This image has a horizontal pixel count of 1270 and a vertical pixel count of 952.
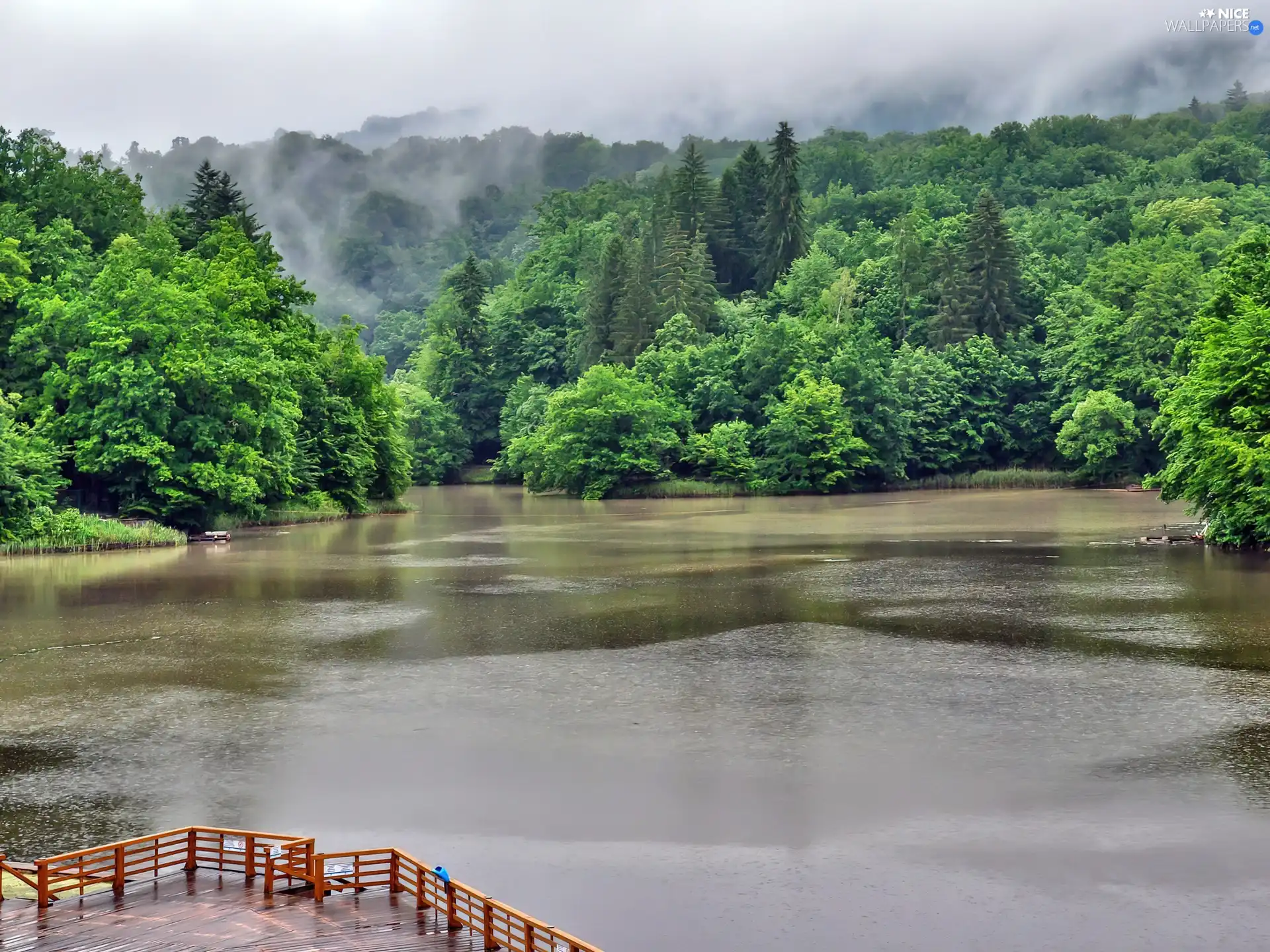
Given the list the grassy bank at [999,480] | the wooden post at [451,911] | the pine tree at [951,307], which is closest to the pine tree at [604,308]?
the pine tree at [951,307]

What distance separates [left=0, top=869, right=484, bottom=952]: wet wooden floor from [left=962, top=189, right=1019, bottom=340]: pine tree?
101 metres

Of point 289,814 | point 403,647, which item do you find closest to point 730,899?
point 289,814

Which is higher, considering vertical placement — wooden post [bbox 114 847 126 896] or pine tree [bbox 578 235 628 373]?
pine tree [bbox 578 235 628 373]

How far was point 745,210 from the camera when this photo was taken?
134 metres

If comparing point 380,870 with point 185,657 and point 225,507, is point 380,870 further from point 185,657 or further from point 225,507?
point 225,507

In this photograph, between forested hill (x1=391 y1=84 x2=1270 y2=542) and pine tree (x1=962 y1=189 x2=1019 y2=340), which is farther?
pine tree (x1=962 y1=189 x2=1019 y2=340)

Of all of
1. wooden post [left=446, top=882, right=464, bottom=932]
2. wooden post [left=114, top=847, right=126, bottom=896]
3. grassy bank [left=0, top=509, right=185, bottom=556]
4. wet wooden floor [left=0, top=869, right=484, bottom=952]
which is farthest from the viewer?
grassy bank [left=0, top=509, right=185, bottom=556]

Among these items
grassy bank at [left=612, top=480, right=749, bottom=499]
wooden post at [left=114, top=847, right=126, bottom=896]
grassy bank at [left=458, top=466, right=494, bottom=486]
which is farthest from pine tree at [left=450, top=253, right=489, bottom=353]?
wooden post at [left=114, top=847, right=126, bottom=896]

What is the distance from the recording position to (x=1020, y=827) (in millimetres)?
17750

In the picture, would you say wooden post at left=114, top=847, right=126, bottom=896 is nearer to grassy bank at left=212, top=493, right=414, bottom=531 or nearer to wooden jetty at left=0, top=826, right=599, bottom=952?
wooden jetty at left=0, top=826, right=599, bottom=952

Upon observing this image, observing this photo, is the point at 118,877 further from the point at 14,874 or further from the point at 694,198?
the point at 694,198

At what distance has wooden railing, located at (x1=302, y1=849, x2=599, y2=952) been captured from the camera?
13328 mm

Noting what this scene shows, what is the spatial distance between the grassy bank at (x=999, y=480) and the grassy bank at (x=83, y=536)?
192 feet

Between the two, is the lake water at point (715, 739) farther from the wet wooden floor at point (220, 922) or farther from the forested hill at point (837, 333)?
the forested hill at point (837, 333)
